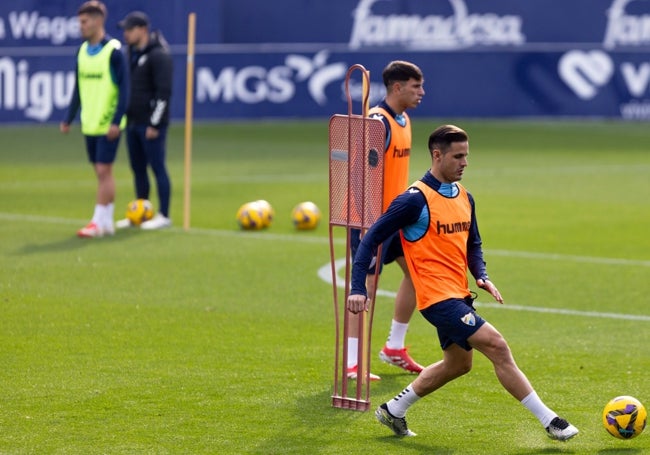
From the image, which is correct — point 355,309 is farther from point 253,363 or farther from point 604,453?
point 253,363

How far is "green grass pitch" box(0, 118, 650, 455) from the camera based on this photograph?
7.91 meters

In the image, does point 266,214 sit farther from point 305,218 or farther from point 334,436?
point 334,436

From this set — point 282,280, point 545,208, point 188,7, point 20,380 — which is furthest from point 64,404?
point 188,7

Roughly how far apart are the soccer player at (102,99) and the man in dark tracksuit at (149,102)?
2.08 ft

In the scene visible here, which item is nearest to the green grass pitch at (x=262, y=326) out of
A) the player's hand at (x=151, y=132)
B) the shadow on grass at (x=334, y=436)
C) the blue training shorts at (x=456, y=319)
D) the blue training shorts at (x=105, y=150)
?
the shadow on grass at (x=334, y=436)

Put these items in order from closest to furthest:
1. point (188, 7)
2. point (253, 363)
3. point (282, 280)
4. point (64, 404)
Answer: point (64, 404)
point (253, 363)
point (282, 280)
point (188, 7)

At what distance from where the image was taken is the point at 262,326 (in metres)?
10.9

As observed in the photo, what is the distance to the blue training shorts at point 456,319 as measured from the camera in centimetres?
748

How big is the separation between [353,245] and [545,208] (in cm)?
941

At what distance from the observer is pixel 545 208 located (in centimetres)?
1823

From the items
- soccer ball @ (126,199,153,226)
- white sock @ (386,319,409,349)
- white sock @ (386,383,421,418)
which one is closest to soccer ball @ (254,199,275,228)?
soccer ball @ (126,199,153,226)

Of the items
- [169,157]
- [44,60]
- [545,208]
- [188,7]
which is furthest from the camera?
[188,7]

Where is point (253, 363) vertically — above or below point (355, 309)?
below

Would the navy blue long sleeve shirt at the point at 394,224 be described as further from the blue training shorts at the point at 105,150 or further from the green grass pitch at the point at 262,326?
the blue training shorts at the point at 105,150
